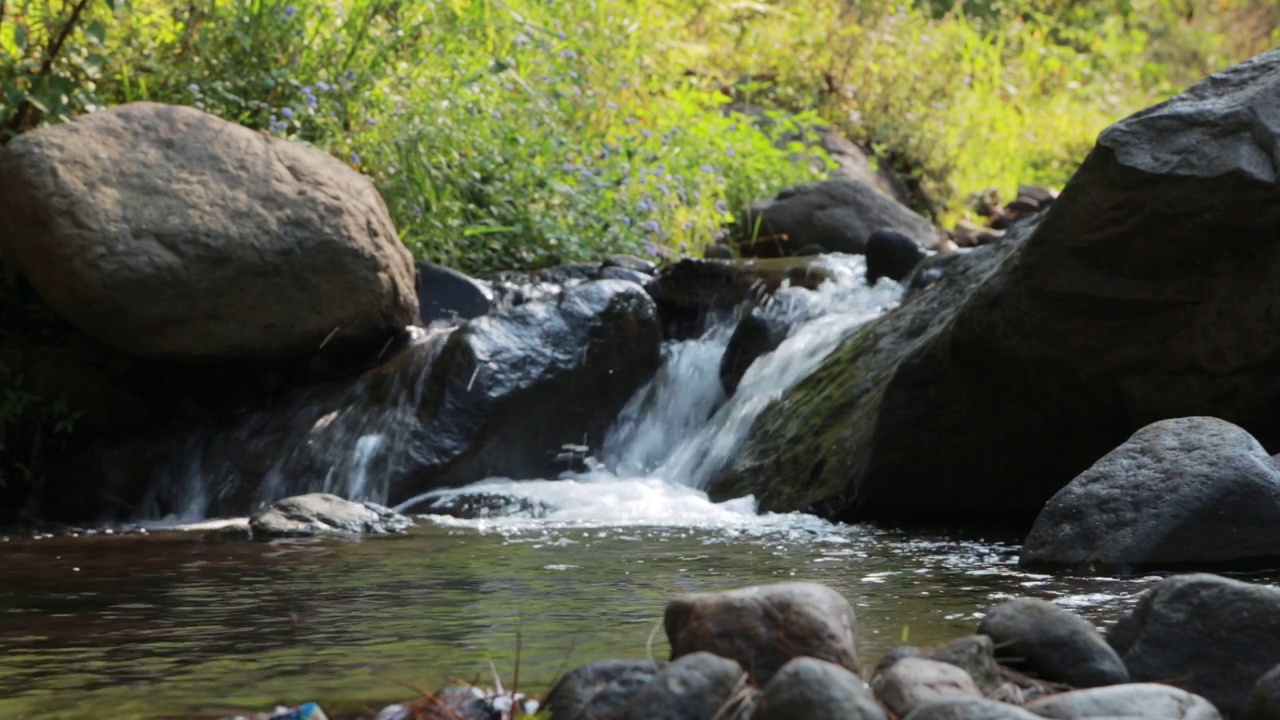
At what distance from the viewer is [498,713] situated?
9.39 ft

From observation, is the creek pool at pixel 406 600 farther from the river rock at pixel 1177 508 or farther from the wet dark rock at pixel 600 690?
the wet dark rock at pixel 600 690

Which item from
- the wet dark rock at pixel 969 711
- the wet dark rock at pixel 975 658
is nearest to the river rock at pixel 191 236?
the wet dark rock at pixel 975 658

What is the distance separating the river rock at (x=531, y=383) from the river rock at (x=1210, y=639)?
4935 millimetres

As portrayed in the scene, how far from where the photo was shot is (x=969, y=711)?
235 centimetres

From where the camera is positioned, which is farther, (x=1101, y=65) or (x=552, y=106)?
A: (x=1101, y=65)

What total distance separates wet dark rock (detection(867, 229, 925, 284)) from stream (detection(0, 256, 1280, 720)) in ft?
3.51

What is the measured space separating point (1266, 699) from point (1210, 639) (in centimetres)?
33

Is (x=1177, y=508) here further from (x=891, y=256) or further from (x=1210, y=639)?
(x=891, y=256)

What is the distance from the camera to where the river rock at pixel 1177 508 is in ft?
15.2

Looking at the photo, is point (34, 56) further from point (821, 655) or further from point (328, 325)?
point (821, 655)

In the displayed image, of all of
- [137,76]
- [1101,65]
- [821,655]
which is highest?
[1101,65]

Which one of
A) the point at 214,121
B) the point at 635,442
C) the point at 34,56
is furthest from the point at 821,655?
the point at 34,56

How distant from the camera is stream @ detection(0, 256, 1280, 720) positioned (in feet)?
11.1

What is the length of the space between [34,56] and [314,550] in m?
3.86
